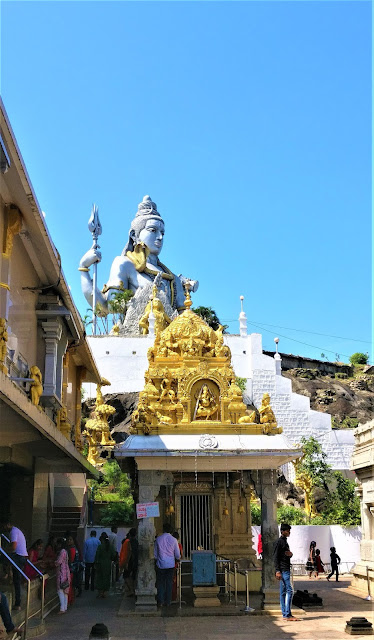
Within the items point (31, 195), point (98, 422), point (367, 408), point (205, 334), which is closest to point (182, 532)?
point (205, 334)

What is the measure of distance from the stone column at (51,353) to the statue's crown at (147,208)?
42873 millimetres

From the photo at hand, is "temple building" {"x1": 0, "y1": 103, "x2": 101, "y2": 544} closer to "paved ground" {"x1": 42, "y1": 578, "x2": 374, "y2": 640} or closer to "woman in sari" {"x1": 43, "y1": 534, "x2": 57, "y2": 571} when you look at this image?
"woman in sari" {"x1": 43, "y1": 534, "x2": 57, "y2": 571}

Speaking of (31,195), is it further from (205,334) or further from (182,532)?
(182,532)

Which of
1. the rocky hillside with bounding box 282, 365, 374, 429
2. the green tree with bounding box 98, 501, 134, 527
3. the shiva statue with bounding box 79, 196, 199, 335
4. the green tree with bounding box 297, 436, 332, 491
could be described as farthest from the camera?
the shiva statue with bounding box 79, 196, 199, 335

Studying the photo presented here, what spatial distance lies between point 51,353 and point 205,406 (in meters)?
3.63

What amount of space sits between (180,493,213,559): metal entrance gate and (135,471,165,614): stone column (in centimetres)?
283

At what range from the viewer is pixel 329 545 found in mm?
23578

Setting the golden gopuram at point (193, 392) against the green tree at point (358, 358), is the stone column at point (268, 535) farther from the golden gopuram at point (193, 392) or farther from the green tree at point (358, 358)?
the green tree at point (358, 358)

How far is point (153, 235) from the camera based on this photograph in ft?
184

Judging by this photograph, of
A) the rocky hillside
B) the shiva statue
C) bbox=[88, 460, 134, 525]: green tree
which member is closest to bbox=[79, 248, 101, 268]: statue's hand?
the shiva statue

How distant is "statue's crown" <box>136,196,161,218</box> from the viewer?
5770 centimetres

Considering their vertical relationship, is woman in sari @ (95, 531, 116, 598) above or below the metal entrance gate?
below

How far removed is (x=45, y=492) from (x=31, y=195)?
11884 millimetres

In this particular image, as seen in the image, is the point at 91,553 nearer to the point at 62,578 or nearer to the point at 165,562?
the point at 62,578
